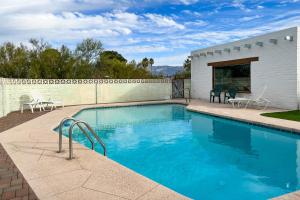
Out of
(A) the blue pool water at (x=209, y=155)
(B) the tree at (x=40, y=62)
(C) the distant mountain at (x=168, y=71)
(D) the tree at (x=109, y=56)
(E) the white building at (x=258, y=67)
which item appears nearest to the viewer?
(A) the blue pool water at (x=209, y=155)

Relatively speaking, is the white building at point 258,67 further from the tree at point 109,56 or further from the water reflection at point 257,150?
the tree at point 109,56

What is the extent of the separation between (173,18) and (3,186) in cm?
1812

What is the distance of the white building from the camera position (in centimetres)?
1226

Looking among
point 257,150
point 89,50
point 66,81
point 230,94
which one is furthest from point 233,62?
point 89,50

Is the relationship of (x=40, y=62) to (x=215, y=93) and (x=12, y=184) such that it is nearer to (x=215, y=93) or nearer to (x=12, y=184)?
(x=215, y=93)

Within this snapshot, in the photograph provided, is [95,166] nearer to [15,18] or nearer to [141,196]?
[141,196]

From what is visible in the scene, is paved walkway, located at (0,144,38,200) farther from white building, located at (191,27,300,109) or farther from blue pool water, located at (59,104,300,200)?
white building, located at (191,27,300,109)

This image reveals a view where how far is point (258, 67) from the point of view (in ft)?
46.5

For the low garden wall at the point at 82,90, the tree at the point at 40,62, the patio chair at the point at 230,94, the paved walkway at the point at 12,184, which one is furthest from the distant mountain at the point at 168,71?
the paved walkway at the point at 12,184

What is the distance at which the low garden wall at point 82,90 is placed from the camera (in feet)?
46.5

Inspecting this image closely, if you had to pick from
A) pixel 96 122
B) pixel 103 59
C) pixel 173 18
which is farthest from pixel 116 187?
pixel 103 59

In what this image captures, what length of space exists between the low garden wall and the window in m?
3.46

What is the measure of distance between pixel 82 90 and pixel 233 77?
916 centimetres

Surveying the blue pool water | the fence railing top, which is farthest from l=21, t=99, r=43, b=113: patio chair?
the blue pool water
